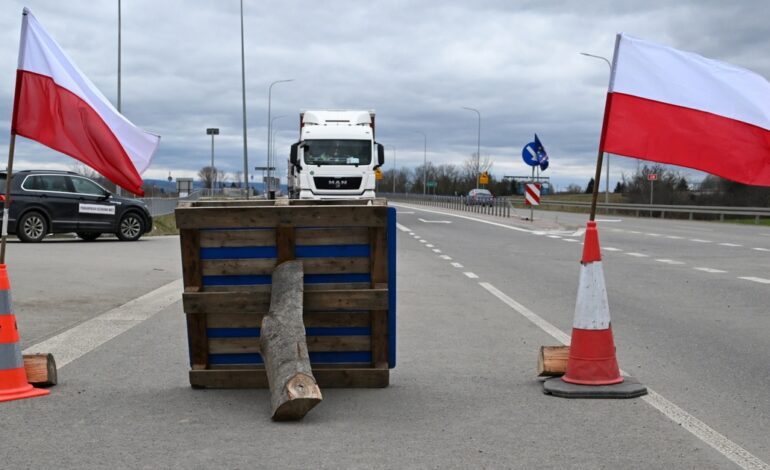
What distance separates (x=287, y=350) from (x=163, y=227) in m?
27.3

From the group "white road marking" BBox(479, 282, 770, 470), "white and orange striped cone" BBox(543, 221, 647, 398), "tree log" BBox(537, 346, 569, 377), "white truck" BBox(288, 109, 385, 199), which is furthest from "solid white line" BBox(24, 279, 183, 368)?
"white truck" BBox(288, 109, 385, 199)

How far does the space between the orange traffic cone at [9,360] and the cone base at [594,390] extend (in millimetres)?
3369

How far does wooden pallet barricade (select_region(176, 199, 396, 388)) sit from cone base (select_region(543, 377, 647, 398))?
1138mm

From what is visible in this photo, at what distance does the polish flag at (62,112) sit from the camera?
7.15 metres

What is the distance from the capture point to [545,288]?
13711 mm

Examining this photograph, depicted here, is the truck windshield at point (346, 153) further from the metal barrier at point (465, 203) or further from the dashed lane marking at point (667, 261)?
the metal barrier at point (465, 203)

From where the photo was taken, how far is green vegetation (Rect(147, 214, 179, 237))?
29.9 m

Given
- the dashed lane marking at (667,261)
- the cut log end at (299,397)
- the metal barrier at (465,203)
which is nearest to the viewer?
the cut log end at (299,397)

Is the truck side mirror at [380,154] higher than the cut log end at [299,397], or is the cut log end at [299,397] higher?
the truck side mirror at [380,154]

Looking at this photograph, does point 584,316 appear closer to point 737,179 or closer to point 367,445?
point 737,179

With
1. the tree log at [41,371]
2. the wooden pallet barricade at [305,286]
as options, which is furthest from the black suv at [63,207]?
the wooden pallet barricade at [305,286]

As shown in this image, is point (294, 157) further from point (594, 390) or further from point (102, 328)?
point (594, 390)

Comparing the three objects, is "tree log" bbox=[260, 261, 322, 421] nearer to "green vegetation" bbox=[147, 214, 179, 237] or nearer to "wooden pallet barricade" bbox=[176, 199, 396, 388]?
"wooden pallet barricade" bbox=[176, 199, 396, 388]

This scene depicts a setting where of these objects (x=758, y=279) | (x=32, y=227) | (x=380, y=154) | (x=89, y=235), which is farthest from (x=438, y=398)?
(x=380, y=154)
